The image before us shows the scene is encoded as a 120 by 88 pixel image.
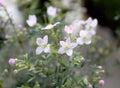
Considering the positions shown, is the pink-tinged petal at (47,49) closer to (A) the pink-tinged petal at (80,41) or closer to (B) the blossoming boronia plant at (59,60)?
(B) the blossoming boronia plant at (59,60)

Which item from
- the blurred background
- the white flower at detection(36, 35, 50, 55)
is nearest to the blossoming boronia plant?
the white flower at detection(36, 35, 50, 55)

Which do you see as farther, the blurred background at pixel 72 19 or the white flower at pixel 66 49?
the blurred background at pixel 72 19

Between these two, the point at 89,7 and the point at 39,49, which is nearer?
Result: the point at 39,49

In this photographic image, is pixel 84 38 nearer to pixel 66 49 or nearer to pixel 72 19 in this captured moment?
pixel 66 49

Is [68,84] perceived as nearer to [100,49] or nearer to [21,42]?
[21,42]

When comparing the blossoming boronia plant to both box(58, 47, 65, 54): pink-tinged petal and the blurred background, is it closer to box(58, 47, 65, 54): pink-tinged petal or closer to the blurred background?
box(58, 47, 65, 54): pink-tinged petal

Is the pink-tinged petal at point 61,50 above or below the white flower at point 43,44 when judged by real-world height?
below

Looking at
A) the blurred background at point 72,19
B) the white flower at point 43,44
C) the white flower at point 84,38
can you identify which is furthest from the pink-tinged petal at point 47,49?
the blurred background at point 72,19

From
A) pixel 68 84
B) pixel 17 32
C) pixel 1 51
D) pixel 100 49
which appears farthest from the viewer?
pixel 100 49

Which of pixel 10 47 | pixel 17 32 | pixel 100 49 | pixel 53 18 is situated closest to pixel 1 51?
pixel 10 47
